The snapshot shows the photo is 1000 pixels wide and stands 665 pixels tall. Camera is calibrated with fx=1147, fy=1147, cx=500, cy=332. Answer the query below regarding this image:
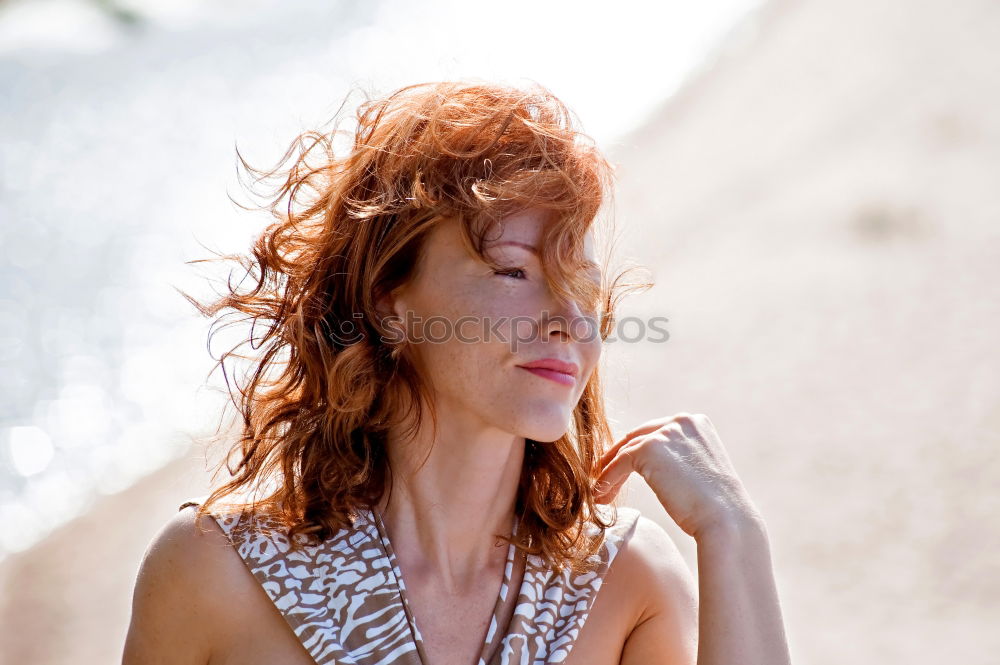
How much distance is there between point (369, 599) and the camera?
2.25 m

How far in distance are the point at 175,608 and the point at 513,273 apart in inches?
36.1

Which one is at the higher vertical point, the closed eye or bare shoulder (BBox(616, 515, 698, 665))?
the closed eye

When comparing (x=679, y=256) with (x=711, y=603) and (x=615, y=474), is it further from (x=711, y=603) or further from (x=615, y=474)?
(x=711, y=603)

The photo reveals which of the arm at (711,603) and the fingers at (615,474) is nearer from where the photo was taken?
the arm at (711,603)

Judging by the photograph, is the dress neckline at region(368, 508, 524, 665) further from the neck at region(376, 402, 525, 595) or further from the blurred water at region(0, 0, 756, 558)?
the blurred water at region(0, 0, 756, 558)

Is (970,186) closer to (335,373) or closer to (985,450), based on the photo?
(985,450)

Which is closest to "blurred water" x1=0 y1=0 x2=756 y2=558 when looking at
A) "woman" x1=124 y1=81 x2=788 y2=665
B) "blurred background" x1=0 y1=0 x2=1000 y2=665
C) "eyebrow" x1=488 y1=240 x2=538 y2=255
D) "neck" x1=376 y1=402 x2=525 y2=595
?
"blurred background" x1=0 y1=0 x2=1000 y2=665

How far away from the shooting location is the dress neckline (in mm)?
2230

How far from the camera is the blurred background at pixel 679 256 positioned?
632 cm

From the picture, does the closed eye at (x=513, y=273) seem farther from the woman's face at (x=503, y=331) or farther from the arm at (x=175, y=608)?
the arm at (x=175, y=608)

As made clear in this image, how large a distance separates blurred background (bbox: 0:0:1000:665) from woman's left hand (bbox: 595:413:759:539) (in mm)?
755

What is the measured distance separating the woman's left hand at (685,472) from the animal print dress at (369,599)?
0.78 ft

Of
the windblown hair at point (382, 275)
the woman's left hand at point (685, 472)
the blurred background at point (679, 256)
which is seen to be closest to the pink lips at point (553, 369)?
the windblown hair at point (382, 275)

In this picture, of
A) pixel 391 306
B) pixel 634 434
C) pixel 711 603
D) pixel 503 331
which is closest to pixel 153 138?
pixel 391 306
